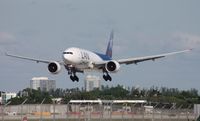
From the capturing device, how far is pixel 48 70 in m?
83.3

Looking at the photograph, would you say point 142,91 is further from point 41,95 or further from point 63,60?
point 63,60

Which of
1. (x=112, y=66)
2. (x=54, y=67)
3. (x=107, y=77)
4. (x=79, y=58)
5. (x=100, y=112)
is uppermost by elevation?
A: (x=79, y=58)

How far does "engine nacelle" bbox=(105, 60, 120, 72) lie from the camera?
84.3 metres

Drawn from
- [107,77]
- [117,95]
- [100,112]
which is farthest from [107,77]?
[117,95]

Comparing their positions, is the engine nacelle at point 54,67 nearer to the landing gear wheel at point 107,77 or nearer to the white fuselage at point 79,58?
the white fuselage at point 79,58

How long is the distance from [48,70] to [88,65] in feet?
17.4

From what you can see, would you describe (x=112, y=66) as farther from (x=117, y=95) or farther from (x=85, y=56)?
(x=117, y=95)

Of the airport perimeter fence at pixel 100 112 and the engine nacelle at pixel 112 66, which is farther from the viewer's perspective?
the engine nacelle at pixel 112 66

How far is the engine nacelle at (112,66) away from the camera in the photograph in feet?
277

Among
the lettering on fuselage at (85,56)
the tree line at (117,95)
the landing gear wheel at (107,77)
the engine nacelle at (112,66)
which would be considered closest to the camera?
the lettering on fuselage at (85,56)

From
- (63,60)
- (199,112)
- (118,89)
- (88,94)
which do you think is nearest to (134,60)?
(63,60)

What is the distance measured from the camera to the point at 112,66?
8462 cm

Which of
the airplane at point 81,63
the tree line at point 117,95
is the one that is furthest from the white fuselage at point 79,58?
the tree line at point 117,95

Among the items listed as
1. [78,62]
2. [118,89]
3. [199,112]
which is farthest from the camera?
[118,89]
